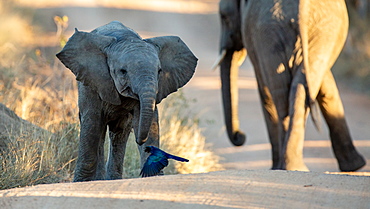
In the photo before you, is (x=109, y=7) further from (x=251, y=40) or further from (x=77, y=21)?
(x=251, y=40)

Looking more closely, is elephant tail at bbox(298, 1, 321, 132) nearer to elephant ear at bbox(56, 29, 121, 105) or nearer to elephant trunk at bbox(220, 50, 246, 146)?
elephant trunk at bbox(220, 50, 246, 146)

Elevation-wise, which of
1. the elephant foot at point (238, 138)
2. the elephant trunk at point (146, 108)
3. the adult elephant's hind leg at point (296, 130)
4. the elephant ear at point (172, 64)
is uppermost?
the elephant ear at point (172, 64)

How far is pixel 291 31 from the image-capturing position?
23.5 ft

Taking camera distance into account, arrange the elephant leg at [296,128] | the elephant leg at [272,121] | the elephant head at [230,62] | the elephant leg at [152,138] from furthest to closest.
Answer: the elephant head at [230,62] < the elephant leg at [272,121] < the elephant leg at [296,128] < the elephant leg at [152,138]

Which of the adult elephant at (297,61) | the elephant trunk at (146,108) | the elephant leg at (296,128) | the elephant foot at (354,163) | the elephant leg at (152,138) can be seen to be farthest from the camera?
the elephant foot at (354,163)

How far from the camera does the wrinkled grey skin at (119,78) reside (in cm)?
462

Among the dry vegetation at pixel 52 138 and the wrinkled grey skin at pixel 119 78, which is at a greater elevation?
the wrinkled grey skin at pixel 119 78

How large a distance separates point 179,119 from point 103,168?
9.60ft

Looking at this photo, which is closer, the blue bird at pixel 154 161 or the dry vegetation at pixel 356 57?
the blue bird at pixel 154 161

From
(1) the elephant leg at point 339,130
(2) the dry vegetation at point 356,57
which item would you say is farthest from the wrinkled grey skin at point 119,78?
(2) the dry vegetation at point 356,57

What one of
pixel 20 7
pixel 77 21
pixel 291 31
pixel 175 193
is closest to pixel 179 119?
pixel 291 31

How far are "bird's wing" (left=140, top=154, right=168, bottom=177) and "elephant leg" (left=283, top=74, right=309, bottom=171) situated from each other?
210 centimetres

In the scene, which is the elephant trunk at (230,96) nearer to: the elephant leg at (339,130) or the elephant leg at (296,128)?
the elephant leg at (339,130)

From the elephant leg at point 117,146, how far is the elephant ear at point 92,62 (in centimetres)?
69
